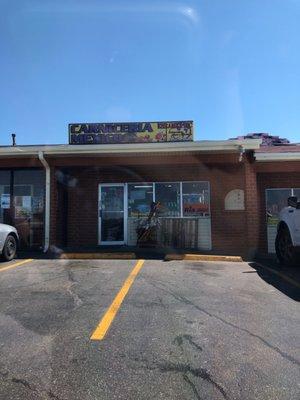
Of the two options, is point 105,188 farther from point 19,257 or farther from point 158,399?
point 158,399

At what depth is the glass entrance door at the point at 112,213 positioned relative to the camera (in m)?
15.6

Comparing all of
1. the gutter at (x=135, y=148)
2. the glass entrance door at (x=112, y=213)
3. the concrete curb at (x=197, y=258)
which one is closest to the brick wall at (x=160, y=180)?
the glass entrance door at (x=112, y=213)

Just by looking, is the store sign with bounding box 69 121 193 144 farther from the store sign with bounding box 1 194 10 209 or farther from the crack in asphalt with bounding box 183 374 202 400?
the crack in asphalt with bounding box 183 374 202 400

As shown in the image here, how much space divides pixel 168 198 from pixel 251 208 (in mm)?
2874

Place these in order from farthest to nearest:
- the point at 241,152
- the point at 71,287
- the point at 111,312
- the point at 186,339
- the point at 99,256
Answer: the point at 241,152, the point at 99,256, the point at 71,287, the point at 111,312, the point at 186,339

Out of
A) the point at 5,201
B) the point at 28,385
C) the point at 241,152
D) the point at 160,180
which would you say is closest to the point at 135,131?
the point at 160,180

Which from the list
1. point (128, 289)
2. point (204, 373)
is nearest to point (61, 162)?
point (128, 289)

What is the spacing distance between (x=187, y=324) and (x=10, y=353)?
2100 millimetres

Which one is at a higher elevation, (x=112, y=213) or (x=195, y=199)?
(x=195, y=199)

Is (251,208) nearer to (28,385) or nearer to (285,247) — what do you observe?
(285,247)

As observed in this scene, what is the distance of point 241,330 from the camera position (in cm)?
574

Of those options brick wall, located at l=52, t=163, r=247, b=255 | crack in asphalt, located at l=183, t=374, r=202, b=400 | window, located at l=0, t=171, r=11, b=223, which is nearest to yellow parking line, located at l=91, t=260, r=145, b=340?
crack in asphalt, located at l=183, t=374, r=202, b=400

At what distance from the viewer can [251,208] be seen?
13.8 metres

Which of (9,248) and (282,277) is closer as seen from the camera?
(282,277)
